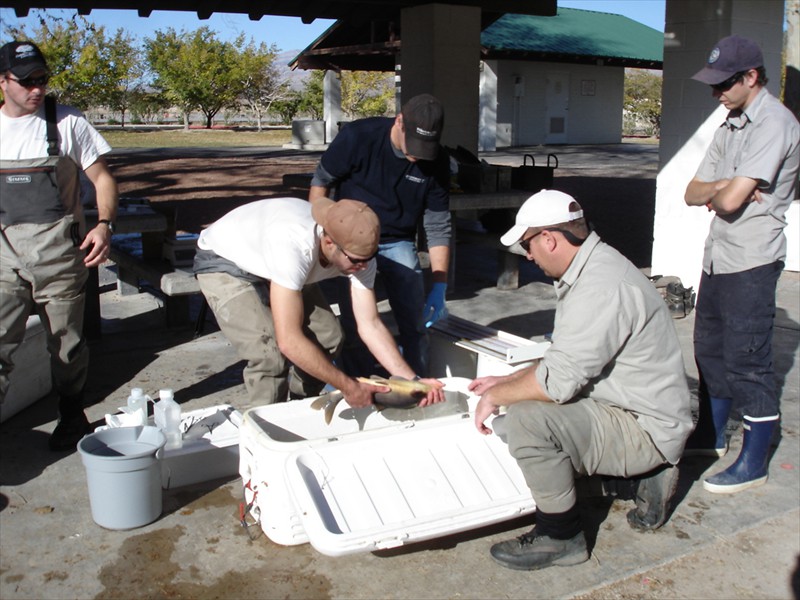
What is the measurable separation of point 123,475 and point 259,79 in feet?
143

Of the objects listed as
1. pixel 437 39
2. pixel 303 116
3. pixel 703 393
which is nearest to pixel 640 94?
pixel 303 116

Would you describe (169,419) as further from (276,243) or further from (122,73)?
(122,73)

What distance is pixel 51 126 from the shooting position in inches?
154

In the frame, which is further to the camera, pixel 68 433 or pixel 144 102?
pixel 144 102

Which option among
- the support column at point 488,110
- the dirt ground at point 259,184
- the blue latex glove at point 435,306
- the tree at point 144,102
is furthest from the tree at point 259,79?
the blue latex glove at point 435,306

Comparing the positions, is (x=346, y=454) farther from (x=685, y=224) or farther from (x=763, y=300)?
(x=685, y=224)

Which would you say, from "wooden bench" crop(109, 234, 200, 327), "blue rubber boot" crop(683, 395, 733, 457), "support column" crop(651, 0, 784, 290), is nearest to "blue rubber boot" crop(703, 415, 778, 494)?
"blue rubber boot" crop(683, 395, 733, 457)

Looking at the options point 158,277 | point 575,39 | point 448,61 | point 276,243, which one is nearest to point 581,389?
point 276,243

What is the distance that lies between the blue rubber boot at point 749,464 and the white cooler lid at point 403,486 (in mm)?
1035

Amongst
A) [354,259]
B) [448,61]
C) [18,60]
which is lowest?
[354,259]

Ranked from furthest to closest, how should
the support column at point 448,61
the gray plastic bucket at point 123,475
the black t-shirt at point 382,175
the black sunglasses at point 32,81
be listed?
the support column at point 448,61 → the black t-shirt at point 382,175 → the black sunglasses at point 32,81 → the gray plastic bucket at point 123,475

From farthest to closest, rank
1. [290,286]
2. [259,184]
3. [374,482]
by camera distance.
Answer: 1. [259,184]
2. [290,286]
3. [374,482]

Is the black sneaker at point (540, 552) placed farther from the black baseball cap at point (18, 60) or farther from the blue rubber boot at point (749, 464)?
the black baseball cap at point (18, 60)

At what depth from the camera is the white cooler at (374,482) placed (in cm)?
293
